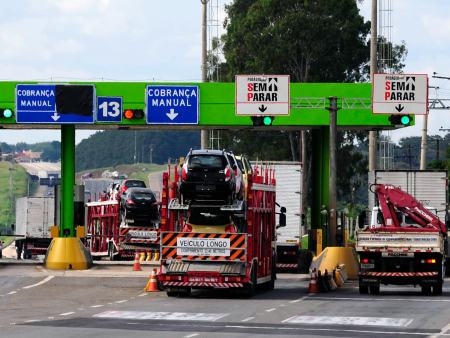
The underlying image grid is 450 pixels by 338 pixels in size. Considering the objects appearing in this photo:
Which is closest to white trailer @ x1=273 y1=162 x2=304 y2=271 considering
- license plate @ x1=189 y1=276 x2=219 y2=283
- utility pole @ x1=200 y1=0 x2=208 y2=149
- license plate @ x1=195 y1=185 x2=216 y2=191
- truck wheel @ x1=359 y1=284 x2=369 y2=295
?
utility pole @ x1=200 y1=0 x2=208 y2=149

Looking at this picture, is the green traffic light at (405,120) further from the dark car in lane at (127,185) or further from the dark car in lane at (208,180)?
the dark car in lane at (127,185)

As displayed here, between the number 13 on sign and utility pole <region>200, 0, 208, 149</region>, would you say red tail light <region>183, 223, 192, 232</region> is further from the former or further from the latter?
utility pole <region>200, 0, 208, 149</region>

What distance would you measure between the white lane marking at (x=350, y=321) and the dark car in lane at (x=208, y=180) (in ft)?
23.6

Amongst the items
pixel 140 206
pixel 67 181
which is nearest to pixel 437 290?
pixel 67 181

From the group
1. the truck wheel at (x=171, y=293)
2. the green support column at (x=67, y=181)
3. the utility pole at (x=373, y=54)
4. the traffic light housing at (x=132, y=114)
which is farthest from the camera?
the utility pole at (x=373, y=54)

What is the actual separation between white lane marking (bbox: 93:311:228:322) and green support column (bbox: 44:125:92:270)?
1726 centimetres

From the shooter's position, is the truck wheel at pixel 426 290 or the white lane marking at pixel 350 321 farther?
the truck wheel at pixel 426 290

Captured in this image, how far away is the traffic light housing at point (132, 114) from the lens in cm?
4641

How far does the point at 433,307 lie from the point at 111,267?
18.8 metres

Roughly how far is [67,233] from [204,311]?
18.8m

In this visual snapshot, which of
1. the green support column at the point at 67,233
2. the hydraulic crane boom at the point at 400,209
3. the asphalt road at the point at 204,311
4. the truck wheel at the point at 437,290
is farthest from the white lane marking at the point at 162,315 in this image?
the green support column at the point at 67,233

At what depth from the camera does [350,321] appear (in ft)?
86.7

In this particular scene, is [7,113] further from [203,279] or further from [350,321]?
[350,321]

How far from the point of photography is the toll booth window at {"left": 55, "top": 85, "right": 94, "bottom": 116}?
4609cm
